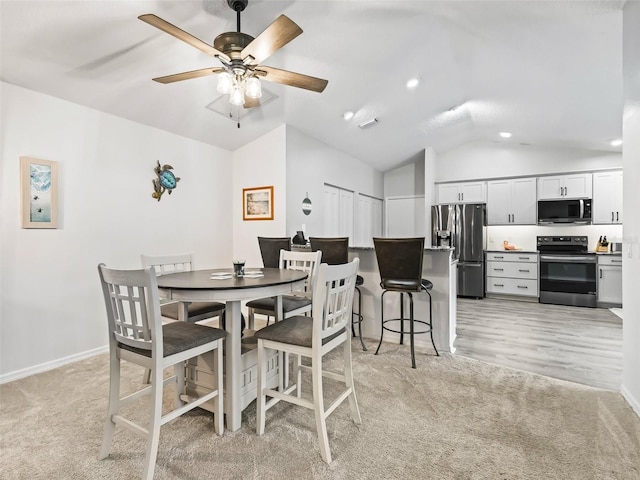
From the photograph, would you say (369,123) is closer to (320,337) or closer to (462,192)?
(462,192)

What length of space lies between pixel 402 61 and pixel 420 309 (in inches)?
99.7

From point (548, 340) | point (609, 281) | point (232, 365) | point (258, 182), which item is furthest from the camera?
point (609, 281)

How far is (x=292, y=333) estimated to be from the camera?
73.8 inches

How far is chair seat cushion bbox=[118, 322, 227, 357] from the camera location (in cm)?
166

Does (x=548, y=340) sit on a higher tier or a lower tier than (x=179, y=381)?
lower

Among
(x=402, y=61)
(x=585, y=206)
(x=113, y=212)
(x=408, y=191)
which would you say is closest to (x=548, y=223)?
(x=585, y=206)

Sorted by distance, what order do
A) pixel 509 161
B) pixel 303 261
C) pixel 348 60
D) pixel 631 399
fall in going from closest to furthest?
pixel 631 399
pixel 303 261
pixel 348 60
pixel 509 161

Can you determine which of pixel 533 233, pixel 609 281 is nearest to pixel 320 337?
pixel 609 281

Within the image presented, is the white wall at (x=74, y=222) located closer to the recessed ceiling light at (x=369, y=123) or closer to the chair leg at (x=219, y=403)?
the chair leg at (x=219, y=403)

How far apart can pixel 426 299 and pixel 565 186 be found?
4.34 meters

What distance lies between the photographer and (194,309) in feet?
8.05

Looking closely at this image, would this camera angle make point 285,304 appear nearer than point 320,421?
No

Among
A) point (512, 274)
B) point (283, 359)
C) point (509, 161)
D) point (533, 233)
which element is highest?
point (509, 161)

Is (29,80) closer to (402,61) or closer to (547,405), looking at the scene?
(402,61)
